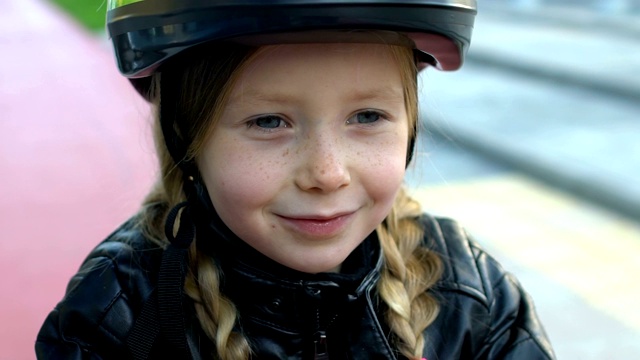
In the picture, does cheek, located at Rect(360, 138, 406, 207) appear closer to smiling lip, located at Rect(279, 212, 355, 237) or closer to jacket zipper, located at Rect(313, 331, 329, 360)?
smiling lip, located at Rect(279, 212, 355, 237)

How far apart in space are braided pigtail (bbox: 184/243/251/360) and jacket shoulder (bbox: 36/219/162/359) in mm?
96

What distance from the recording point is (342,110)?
167 centimetres

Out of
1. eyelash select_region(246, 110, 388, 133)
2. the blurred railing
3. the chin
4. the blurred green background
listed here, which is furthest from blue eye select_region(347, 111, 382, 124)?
the blurred railing

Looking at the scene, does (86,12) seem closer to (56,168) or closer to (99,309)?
(56,168)

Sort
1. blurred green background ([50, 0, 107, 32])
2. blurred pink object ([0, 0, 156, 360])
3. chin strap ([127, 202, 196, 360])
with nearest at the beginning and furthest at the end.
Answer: chin strap ([127, 202, 196, 360]) → blurred pink object ([0, 0, 156, 360]) → blurred green background ([50, 0, 107, 32])

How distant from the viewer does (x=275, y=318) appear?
5.96ft

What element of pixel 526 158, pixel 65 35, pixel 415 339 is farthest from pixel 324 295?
pixel 65 35

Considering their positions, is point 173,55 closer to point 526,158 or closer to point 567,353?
point 567,353

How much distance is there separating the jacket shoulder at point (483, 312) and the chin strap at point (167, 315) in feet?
1.90

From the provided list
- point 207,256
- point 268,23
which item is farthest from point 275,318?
point 268,23

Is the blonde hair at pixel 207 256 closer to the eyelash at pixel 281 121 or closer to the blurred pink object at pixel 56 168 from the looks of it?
the eyelash at pixel 281 121

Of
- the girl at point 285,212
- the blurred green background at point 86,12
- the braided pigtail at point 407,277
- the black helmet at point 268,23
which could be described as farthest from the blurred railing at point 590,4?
the black helmet at point 268,23

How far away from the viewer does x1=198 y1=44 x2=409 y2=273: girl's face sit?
1.64 m

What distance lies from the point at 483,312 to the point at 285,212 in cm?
59
